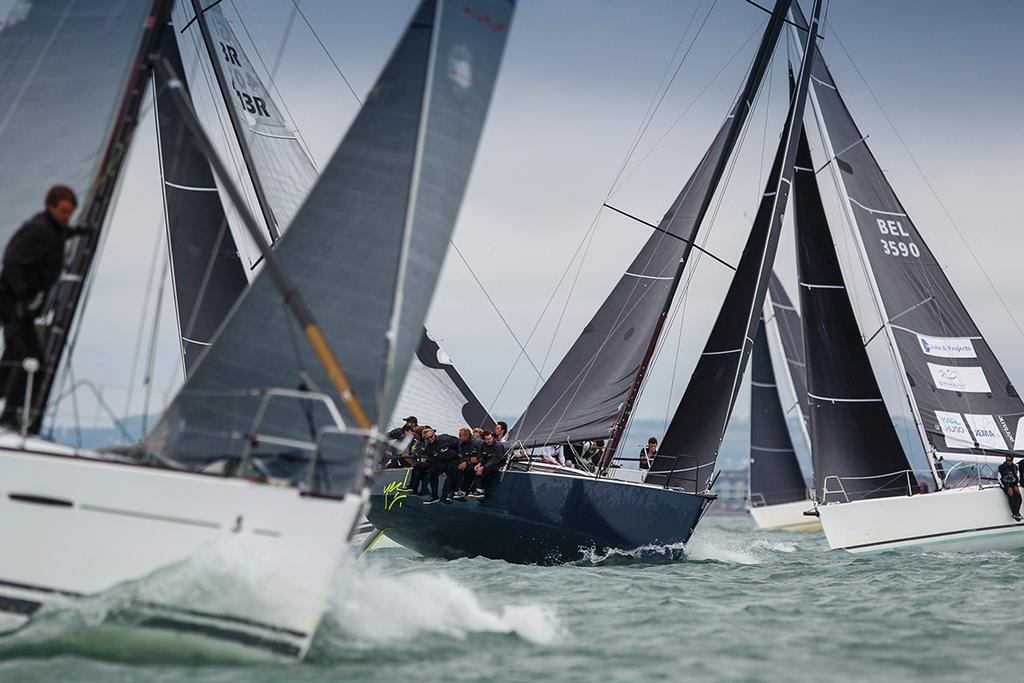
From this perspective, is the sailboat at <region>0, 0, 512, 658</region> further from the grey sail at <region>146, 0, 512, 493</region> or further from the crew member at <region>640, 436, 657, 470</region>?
the crew member at <region>640, 436, 657, 470</region>

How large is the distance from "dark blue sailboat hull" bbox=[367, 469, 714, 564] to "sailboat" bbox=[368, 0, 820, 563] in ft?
0.05

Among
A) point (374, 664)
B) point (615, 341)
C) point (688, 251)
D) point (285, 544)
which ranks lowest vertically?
point (374, 664)

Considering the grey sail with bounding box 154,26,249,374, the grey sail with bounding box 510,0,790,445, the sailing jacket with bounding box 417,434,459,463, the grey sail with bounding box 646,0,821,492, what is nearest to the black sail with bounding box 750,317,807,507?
the grey sail with bounding box 646,0,821,492

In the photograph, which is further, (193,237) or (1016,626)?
(193,237)

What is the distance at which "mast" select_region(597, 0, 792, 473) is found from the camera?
55.8ft

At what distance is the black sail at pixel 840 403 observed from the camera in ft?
61.1

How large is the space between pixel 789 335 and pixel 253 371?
27521mm

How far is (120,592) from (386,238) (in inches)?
113

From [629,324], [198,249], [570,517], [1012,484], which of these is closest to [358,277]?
[570,517]

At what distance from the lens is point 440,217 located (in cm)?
815

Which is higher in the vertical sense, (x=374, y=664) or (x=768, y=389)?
(x=768, y=389)

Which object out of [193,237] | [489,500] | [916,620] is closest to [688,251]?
[489,500]

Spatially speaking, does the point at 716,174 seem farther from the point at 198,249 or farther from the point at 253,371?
the point at 253,371

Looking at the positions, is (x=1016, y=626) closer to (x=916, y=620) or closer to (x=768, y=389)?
(x=916, y=620)
